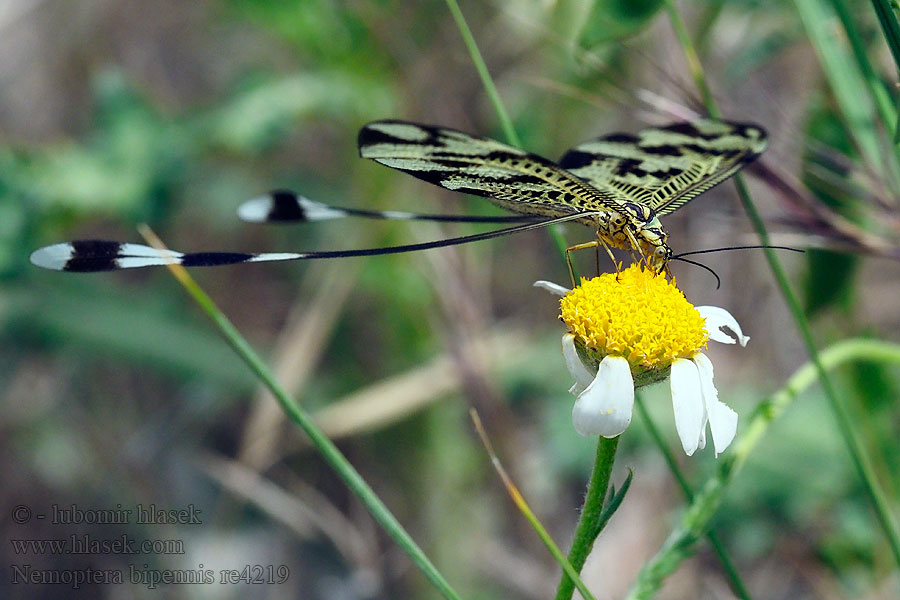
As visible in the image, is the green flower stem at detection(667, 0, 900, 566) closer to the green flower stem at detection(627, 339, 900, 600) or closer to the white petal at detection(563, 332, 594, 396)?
the green flower stem at detection(627, 339, 900, 600)

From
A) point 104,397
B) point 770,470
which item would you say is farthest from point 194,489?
point 770,470

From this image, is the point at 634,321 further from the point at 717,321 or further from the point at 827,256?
the point at 827,256

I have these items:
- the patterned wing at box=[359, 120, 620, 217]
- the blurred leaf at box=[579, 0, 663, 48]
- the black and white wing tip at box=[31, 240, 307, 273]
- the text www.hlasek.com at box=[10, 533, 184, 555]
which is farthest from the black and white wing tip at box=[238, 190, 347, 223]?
the text www.hlasek.com at box=[10, 533, 184, 555]

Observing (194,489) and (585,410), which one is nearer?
(585,410)

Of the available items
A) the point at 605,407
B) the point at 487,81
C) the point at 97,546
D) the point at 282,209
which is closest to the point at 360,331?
the point at 97,546

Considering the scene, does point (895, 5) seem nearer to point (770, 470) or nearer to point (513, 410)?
point (770, 470)

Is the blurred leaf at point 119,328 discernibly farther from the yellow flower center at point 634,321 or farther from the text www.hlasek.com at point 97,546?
the yellow flower center at point 634,321

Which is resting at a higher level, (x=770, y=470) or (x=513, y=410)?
(x=513, y=410)

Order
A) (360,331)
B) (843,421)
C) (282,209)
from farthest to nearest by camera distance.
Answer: (360,331)
(282,209)
(843,421)
